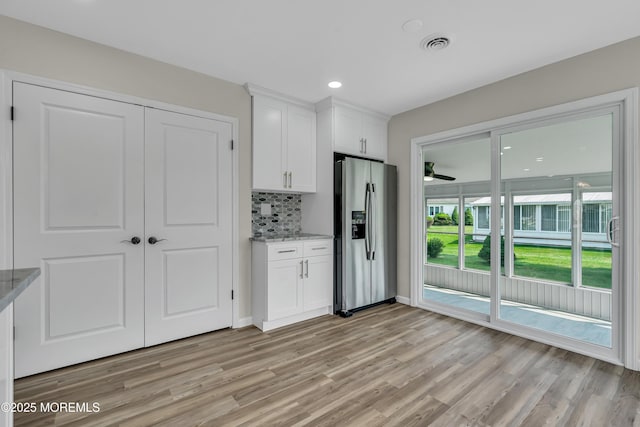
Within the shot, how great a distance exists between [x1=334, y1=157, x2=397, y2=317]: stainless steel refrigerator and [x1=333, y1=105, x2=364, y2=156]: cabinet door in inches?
7.5

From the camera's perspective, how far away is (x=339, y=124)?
12.2 feet

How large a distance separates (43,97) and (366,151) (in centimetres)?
315

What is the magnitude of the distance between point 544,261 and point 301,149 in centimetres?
276

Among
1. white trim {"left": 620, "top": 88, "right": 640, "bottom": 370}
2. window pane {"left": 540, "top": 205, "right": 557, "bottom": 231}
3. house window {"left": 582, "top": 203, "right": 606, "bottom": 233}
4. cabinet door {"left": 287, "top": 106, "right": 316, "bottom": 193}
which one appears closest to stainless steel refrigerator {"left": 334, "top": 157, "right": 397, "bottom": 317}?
cabinet door {"left": 287, "top": 106, "right": 316, "bottom": 193}

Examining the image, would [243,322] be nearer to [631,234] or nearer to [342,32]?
[342,32]

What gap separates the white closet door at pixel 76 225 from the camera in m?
2.22

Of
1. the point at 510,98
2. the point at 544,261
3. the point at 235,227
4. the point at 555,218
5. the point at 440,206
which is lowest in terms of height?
the point at 544,261

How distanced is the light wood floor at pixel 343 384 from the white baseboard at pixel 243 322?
20 centimetres

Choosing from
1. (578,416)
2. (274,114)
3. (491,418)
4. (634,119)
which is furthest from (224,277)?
(634,119)

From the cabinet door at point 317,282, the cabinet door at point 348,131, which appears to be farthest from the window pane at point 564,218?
the cabinet door at point 317,282

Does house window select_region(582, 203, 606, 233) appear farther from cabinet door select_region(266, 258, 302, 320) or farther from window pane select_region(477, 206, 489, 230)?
cabinet door select_region(266, 258, 302, 320)

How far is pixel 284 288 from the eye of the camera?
3234mm

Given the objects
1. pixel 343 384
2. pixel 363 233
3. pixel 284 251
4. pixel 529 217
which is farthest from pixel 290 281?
pixel 529 217

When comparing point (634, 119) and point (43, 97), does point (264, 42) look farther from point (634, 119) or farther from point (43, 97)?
point (634, 119)
